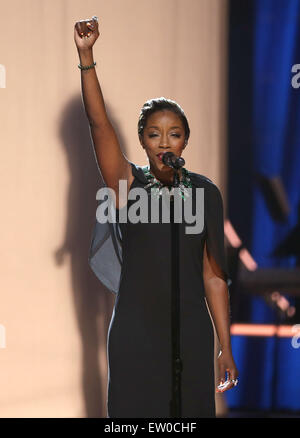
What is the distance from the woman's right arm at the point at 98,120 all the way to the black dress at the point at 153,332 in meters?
0.08

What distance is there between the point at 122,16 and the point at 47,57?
57cm

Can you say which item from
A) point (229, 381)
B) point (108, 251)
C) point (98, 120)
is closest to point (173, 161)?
point (98, 120)

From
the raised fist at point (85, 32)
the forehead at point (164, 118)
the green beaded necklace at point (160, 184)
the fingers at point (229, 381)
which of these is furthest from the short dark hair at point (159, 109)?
the fingers at point (229, 381)

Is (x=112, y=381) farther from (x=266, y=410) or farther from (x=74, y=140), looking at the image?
(x=266, y=410)

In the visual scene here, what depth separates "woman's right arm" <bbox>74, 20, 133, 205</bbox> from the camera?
2.21m

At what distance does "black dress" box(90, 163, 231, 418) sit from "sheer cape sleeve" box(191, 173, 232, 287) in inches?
3.7

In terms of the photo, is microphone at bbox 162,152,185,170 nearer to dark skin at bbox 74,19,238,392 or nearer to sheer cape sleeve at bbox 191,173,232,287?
dark skin at bbox 74,19,238,392

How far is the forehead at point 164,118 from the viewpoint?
2416mm

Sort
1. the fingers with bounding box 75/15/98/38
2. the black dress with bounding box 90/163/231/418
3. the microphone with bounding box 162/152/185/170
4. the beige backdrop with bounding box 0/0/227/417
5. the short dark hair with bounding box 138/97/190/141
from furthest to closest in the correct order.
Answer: the beige backdrop with bounding box 0/0/227/417, the short dark hair with bounding box 138/97/190/141, the black dress with bounding box 90/163/231/418, the fingers with bounding box 75/15/98/38, the microphone with bounding box 162/152/185/170

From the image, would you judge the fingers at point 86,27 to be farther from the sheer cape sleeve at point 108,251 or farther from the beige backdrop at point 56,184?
the beige backdrop at point 56,184

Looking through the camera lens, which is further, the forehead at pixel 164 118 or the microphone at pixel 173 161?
the forehead at pixel 164 118

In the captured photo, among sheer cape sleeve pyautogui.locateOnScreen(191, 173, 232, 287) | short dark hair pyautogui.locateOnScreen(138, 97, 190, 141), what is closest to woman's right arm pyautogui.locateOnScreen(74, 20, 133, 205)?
short dark hair pyautogui.locateOnScreen(138, 97, 190, 141)

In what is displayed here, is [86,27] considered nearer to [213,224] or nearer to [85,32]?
[85,32]
